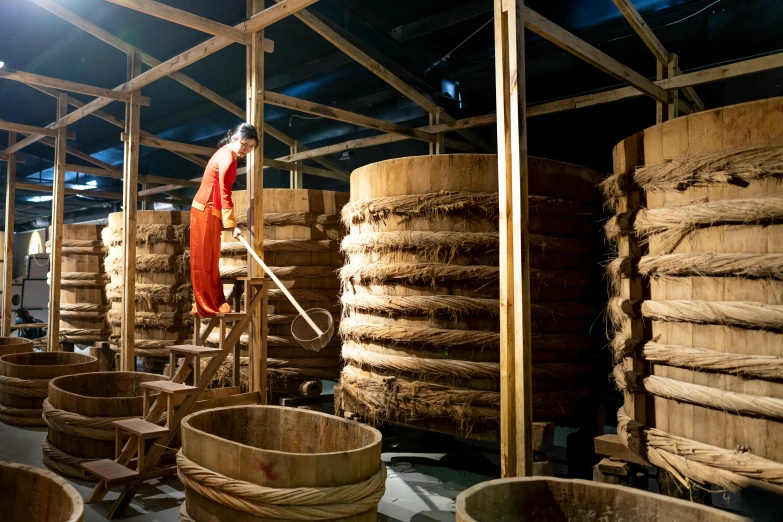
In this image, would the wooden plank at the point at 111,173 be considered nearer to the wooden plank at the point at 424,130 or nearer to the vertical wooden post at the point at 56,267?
the vertical wooden post at the point at 56,267

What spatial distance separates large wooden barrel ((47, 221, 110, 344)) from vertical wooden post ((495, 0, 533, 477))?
6575mm

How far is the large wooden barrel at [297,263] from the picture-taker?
216 inches

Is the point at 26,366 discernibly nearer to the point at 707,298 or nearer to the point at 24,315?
the point at 707,298

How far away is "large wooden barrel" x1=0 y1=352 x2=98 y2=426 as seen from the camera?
5422mm

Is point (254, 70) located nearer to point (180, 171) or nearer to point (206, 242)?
point (206, 242)

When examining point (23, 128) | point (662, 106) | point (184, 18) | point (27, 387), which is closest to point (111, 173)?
point (23, 128)

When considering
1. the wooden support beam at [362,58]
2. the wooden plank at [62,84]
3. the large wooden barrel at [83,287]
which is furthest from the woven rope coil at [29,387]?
the wooden support beam at [362,58]

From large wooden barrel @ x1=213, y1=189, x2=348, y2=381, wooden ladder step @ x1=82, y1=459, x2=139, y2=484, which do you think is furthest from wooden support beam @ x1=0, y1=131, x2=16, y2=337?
wooden ladder step @ x1=82, y1=459, x2=139, y2=484

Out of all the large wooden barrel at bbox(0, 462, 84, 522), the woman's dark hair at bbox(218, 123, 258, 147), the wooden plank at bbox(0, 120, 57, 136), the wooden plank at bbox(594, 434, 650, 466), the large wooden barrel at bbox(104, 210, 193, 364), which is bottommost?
the wooden plank at bbox(594, 434, 650, 466)

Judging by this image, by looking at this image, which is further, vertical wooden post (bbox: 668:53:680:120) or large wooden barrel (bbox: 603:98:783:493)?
vertical wooden post (bbox: 668:53:680:120)

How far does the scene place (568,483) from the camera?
7.82 feet

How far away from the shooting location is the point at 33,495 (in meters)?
2.16

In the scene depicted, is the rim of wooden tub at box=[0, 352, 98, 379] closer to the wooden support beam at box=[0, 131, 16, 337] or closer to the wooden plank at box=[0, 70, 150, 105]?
the wooden plank at box=[0, 70, 150, 105]

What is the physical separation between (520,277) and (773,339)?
1.10 metres
